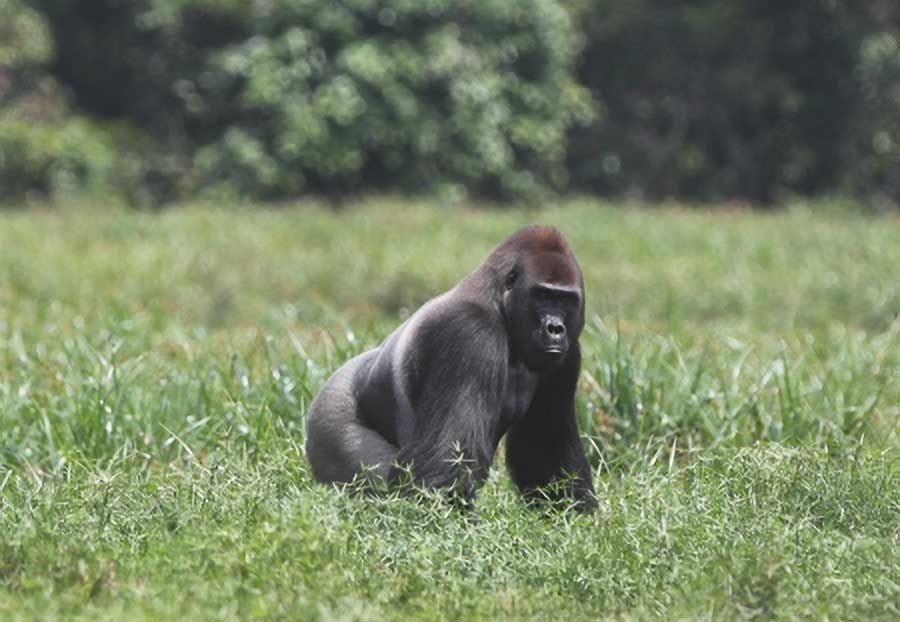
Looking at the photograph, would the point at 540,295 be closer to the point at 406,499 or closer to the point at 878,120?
the point at 406,499

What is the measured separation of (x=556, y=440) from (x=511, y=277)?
541 mm

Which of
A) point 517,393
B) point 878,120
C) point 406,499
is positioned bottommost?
point 878,120

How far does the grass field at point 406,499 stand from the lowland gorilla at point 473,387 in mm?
121

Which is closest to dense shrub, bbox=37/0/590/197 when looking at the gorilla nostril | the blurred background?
the blurred background

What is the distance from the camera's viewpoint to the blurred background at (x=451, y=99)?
63.2ft

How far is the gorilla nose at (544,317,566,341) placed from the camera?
3.90m

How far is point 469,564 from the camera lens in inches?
145

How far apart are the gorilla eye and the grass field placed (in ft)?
1.93

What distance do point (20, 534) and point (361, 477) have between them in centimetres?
91

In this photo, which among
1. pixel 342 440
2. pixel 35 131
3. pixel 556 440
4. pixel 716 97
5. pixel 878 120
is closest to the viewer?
pixel 342 440

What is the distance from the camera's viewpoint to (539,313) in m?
3.94

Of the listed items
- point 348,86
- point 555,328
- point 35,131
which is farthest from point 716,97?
point 555,328

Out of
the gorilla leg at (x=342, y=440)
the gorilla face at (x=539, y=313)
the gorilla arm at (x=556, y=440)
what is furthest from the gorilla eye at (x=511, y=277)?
the gorilla leg at (x=342, y=440)

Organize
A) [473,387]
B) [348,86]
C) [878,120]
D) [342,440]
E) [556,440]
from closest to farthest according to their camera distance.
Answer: [473,387], [342,440], [556,440], [348,86], [878,120]
